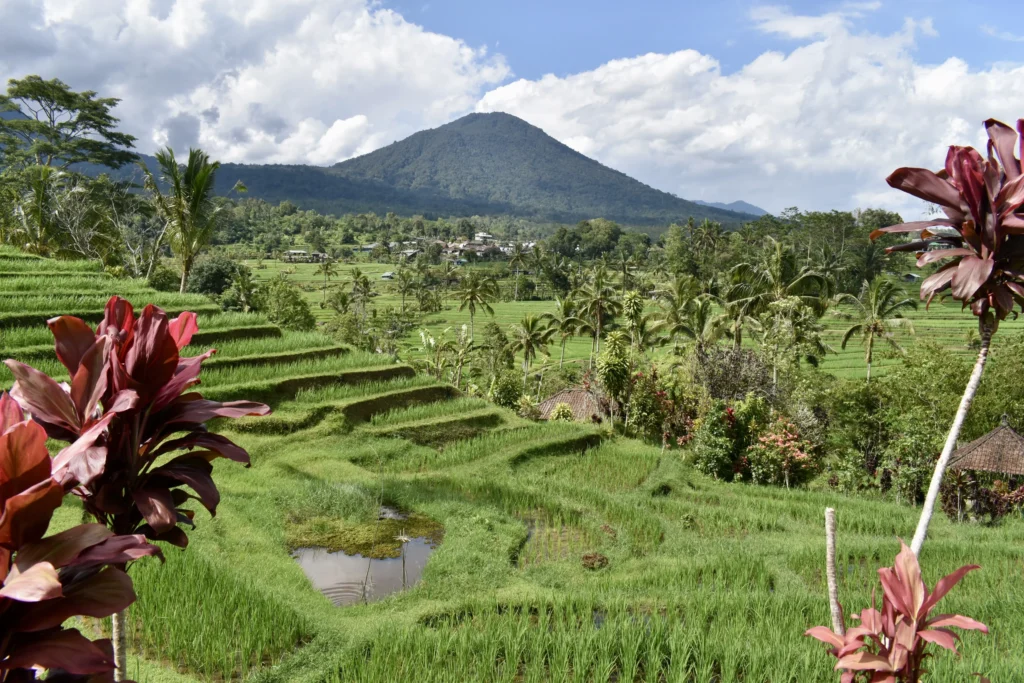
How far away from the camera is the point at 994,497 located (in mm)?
11711

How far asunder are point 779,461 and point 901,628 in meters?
10.4

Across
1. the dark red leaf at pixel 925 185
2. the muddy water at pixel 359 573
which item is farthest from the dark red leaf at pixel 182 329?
the muddy water at pixel 359 573

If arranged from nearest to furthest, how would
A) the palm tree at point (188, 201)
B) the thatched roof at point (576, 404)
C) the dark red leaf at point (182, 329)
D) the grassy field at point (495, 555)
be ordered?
the dark red leaf at point (182, 329) → the grassy field at point (495, 555) → the palm tree at point (188, 201) → the thatched roof at point (576, 404)

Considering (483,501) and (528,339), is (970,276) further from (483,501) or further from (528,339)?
(528,339)

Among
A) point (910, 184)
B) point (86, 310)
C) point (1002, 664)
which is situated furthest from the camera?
point (86, 310)

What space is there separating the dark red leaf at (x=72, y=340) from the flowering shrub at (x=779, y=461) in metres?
11.4

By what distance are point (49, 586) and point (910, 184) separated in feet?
8.94

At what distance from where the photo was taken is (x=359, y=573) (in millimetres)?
6641

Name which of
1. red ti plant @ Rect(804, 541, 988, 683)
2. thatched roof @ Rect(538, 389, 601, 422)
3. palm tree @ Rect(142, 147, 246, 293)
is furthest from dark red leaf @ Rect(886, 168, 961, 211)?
thatched roof @ Rect(538, 389, 601, 422)

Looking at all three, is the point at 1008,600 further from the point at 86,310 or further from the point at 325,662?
the point at 86,310

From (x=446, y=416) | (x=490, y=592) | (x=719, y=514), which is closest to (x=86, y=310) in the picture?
(x=446, y=416)

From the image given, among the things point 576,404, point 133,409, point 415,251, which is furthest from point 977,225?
point 415,251

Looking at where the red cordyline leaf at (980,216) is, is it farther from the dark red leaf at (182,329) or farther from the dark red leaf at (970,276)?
the dark red leaf at (182,329)

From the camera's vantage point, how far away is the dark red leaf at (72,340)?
2008 millimetres
